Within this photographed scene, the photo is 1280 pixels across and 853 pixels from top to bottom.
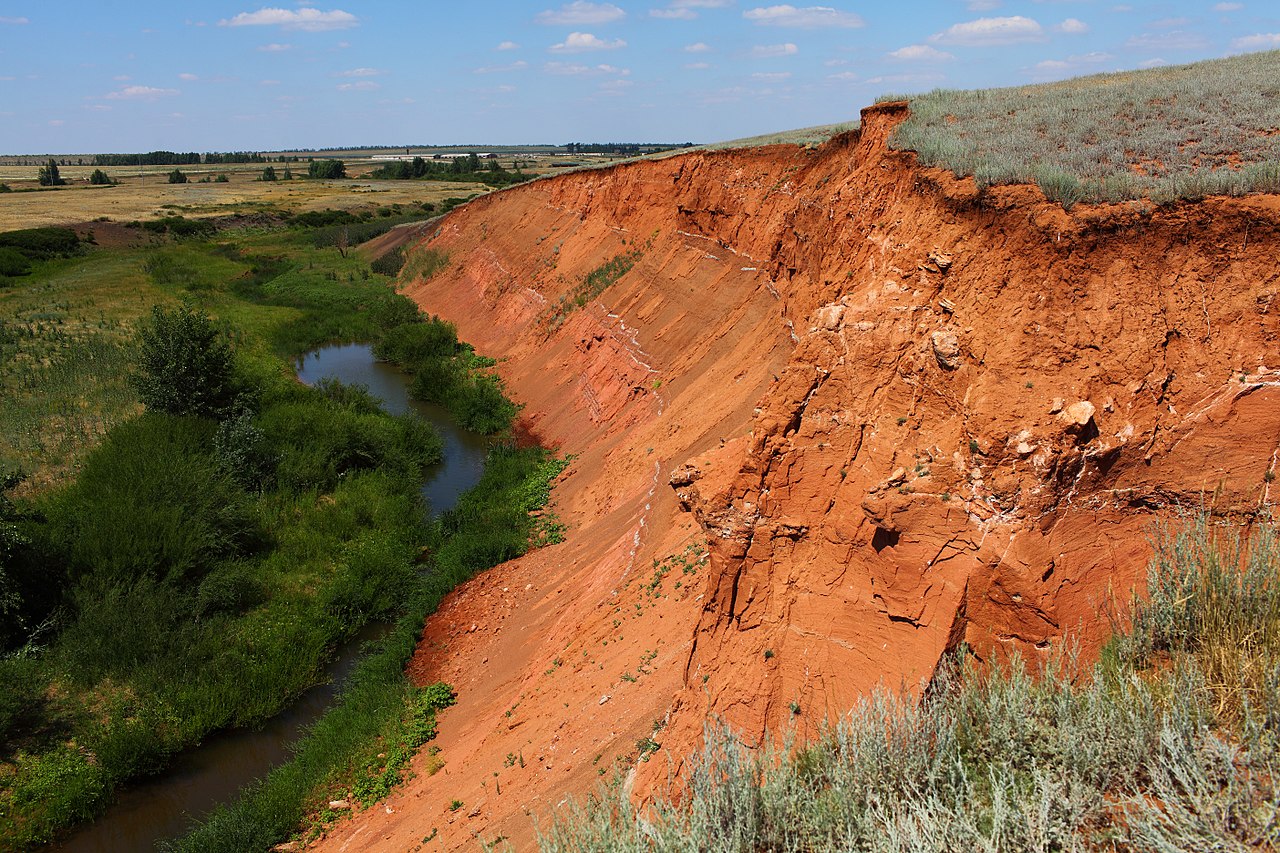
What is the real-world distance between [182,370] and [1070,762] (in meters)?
22.5

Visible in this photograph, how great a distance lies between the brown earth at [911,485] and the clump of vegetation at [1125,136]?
0.30 m

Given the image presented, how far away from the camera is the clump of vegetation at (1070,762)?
147 inches

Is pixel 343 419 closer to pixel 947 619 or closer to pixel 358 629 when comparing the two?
pixel 358 629

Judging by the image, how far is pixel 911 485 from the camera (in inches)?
275

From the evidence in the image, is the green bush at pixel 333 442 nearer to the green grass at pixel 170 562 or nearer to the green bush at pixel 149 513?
the green grass at pixel 170 562

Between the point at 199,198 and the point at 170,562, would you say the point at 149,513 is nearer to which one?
the point at 170,562

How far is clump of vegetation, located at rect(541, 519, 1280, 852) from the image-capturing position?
12.3 feet

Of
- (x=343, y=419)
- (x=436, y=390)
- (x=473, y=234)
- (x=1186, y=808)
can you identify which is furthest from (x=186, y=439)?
(x=473, y=234)

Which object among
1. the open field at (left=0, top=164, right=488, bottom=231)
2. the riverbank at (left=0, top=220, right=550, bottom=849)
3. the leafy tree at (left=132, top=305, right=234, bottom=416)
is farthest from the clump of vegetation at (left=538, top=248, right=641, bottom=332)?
the open field at (left=0, top=164, right=488, bottom=231)

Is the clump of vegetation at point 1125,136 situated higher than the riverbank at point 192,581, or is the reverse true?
the clump of vegetation at point 1125,136

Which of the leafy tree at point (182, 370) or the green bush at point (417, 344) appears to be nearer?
the leafy tree at point (182, 370)

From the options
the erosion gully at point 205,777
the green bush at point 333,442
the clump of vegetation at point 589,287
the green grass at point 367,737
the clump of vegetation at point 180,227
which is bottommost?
the erosion gully at point 205,777

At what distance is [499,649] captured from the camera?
13.7m

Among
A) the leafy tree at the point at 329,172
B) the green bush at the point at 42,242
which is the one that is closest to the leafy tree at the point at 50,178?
the leafy tree at the point at 329,172
